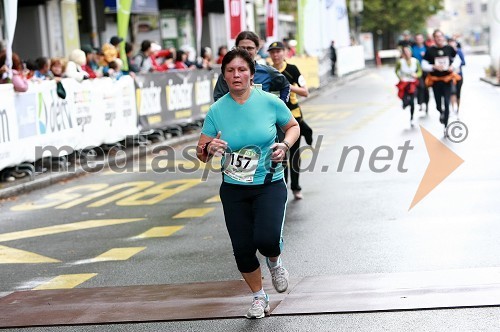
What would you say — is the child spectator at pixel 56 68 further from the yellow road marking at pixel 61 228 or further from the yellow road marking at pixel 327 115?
the yellow road marking at pixel 327 115

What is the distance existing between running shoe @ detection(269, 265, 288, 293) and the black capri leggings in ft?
0.54

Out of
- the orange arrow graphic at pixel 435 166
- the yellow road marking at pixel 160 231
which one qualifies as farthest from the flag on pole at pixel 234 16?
the yellow road marking at pixel 160 231

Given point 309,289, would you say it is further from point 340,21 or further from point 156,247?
point 340,21

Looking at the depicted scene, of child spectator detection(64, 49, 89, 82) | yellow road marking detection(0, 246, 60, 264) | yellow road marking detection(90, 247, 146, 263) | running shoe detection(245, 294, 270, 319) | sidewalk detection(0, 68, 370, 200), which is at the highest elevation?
child spectator detection(64, 49, 89, 82)

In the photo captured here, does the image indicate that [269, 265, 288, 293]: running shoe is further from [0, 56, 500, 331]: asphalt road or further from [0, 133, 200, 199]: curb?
[0, 133, 200, 199]: curb

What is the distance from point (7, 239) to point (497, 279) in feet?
18.8

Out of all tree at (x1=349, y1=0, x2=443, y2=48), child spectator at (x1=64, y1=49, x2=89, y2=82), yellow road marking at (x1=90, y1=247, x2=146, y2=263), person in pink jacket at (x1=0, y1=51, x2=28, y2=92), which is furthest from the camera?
tree at (x1=349, y1=0, x2=443, y2=48)

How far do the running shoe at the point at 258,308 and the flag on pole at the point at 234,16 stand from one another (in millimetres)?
18010

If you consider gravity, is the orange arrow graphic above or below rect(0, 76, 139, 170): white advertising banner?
below

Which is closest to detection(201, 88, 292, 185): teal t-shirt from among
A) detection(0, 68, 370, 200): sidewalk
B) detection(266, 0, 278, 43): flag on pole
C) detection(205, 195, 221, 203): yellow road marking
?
detection(205, 195, 221, 203): yellow road marking

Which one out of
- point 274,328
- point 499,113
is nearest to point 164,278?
point 274,328

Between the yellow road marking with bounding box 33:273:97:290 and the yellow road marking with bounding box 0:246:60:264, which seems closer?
the yellow road marking with bounding box 33:273:97:290

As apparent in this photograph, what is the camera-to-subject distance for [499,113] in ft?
78.1

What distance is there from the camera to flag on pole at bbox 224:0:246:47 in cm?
2464
